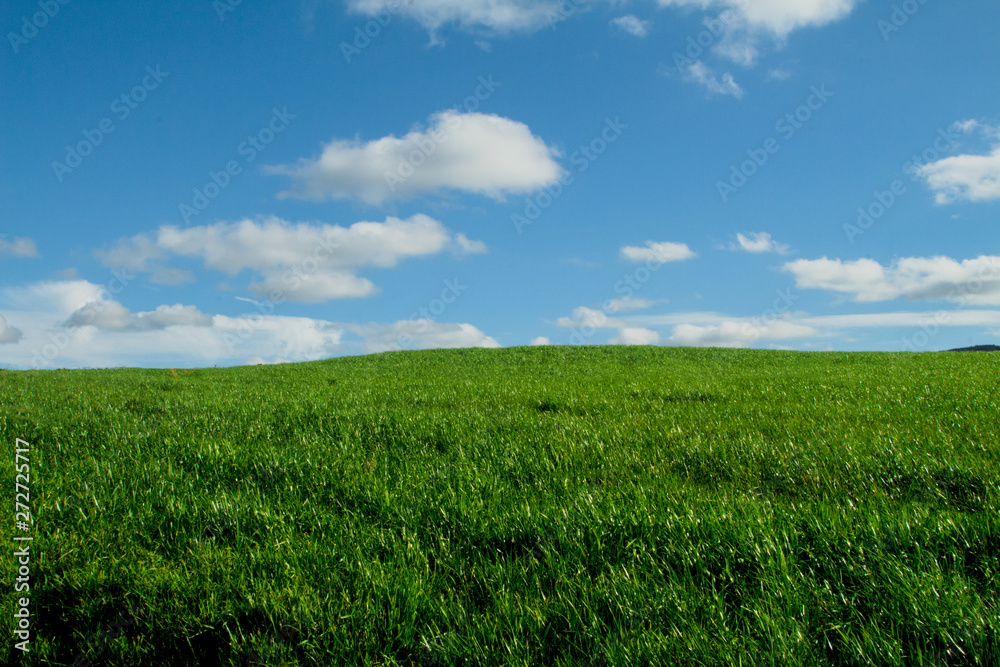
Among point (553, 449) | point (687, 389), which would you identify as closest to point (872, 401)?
point (687, 389)

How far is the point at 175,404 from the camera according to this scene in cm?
1067

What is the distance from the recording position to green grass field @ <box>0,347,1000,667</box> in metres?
2.94

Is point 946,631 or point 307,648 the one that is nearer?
point 946,631

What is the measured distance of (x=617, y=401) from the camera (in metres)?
10.8

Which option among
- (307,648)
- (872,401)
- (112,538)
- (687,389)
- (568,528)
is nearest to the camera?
(307,648)

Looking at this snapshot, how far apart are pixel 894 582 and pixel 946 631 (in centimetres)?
45

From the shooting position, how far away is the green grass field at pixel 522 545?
9.64 ft

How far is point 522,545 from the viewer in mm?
3951

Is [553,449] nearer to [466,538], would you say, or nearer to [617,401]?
[466,538]

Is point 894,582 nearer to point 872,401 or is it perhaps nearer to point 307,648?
point 307,648

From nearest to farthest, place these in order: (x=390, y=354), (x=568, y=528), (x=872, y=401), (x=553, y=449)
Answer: (x=568, y=528) < (x=553, y=449) < (x=872, y=401) < (x=390, y=354)

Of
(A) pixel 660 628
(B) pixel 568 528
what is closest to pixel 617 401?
(B) pixel 568 528

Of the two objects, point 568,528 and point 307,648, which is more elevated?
point 568,528

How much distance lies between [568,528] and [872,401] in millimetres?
9012
